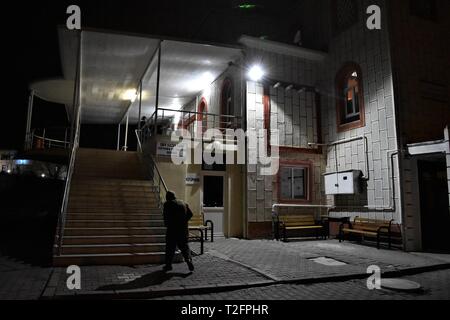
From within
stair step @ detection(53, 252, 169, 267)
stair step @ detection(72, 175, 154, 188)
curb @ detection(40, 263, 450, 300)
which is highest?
stair step @ detection(72, 175, 154, 188)

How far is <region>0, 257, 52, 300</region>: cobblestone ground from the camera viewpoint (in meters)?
5.32

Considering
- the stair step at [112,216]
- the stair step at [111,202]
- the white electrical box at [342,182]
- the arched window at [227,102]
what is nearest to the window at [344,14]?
the arched window at [227,102]

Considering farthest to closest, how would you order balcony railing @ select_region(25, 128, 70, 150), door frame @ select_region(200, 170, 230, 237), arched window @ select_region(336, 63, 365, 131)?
balcony railing @ select_region(25, 128, 70, 150) → arched window @ select_region(336, 63, 365, 131) → door frame @ select_region(200, 170, 230, 237)

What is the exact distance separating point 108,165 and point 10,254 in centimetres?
450

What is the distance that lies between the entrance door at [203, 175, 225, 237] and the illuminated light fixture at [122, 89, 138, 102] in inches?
292

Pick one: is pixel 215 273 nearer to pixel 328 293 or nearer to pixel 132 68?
pixel 328 293

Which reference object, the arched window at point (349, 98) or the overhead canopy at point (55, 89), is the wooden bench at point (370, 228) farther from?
the overhead canopy at point (55, 89)

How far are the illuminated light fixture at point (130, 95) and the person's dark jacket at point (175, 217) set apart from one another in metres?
11.7

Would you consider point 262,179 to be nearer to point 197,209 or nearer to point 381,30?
point 197,209

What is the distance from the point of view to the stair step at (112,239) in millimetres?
7999

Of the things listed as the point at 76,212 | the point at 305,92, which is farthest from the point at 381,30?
the point at 76,212

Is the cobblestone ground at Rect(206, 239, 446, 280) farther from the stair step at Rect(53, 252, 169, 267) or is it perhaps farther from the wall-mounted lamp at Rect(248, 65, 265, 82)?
the wall-mounted lamp at Rect(248, 65, 265, 82)

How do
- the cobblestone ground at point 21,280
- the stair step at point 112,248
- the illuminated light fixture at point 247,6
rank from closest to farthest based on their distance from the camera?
the cobblestone ground at point 21,280, the stair step at point 112,248, the illuminated light fixture at point 247,6

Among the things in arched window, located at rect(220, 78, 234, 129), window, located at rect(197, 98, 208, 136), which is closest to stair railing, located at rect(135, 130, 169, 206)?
arched window, located at rect(220, 78, 234, 129)
